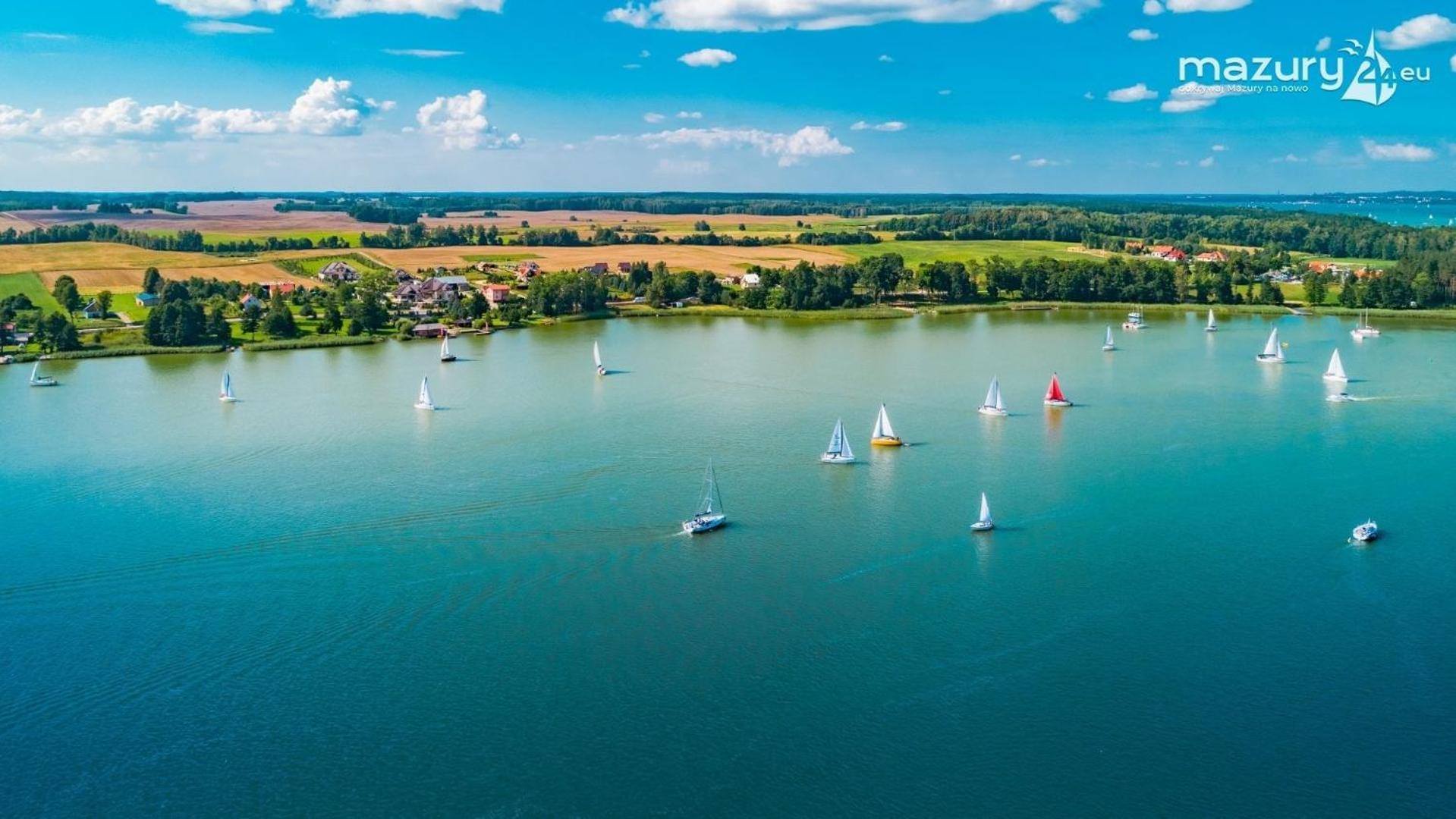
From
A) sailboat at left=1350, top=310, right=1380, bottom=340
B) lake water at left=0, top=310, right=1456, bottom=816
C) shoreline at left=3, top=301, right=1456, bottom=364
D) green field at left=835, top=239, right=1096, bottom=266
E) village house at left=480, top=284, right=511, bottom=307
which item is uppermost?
green field at left=835, top=239, right=1096, bottom=266

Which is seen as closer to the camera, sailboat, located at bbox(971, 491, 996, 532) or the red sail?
sailboat, located at bbox(971, 491, 996, 532)

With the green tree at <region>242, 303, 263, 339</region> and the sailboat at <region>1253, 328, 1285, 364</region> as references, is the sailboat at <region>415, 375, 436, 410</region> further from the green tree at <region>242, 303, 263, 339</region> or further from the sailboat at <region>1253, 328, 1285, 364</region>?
the sailboat at <region>1253, 328, 1285, 364</region>

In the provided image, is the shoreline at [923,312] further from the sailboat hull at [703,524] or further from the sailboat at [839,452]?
the sailboat hull at [703,524]

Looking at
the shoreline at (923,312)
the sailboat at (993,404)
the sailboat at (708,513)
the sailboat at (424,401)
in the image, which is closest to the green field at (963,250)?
the shoreline at (923,312)

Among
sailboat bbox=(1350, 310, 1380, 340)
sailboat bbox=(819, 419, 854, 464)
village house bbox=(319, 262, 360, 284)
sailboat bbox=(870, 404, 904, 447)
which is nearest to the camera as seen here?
sailboat bbox=(819, 419, 854, 464)

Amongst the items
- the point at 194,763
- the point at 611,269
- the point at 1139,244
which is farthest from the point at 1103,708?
the point at 1139,244

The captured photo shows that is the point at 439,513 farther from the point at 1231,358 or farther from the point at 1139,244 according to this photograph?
the point at 1139,244

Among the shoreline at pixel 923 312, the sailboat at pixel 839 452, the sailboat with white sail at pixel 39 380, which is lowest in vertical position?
the sailboat at pixel 839 452

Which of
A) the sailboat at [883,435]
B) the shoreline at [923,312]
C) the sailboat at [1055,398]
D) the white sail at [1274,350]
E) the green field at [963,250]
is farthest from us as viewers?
the green field at [963,250]

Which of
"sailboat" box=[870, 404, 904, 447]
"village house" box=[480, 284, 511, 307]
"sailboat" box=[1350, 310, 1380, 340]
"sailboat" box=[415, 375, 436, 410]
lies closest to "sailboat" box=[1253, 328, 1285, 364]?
"sailboat" box=[1350, 310, 1380, 340]
